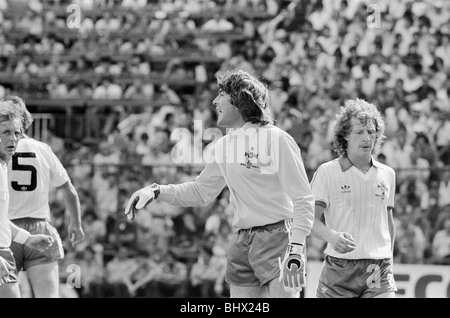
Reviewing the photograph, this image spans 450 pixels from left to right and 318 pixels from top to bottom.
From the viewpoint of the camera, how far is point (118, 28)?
16.5 m

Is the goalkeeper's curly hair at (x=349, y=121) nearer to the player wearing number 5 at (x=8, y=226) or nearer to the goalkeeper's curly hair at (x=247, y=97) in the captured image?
the goalkeeper's curly hair at (x=247, y=97)

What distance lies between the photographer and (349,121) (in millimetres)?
6406

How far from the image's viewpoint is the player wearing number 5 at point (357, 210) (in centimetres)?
614

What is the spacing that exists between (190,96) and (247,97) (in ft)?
30.0

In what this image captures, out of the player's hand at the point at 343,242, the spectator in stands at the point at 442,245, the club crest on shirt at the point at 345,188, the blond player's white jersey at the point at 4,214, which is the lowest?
the spectator in stands at the point at 442,245

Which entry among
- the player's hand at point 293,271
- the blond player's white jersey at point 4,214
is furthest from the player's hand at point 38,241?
the player's hand at point 293,271

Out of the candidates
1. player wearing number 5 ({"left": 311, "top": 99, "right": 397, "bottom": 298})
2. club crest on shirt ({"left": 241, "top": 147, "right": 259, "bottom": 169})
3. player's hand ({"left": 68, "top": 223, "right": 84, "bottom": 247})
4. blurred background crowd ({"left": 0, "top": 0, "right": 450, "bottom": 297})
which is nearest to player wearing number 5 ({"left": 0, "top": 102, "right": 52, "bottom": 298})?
player's hand ({"left": 68, "top": 223, "right": 84, "bottom": 247})

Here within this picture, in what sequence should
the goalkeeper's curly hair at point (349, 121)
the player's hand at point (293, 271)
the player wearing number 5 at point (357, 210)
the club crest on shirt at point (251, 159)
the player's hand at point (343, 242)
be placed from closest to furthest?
the player's hand at point (293, 271) → the club crest on shirt at point (251, 159) → the player's hand at point (343, 242) → the player wearing number 5 at point (357, 210) → the goalkeeper's curly hair at point (349, 121)

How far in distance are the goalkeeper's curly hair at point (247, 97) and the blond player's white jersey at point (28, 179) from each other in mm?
1910

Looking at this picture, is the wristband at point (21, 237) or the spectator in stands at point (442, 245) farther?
the spectator in stands at point (442, 245)

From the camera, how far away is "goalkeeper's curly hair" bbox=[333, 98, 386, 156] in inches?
251

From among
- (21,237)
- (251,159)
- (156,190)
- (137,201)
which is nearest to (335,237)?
(251,159)

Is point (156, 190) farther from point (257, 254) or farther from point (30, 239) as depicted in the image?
point (30, 239)
